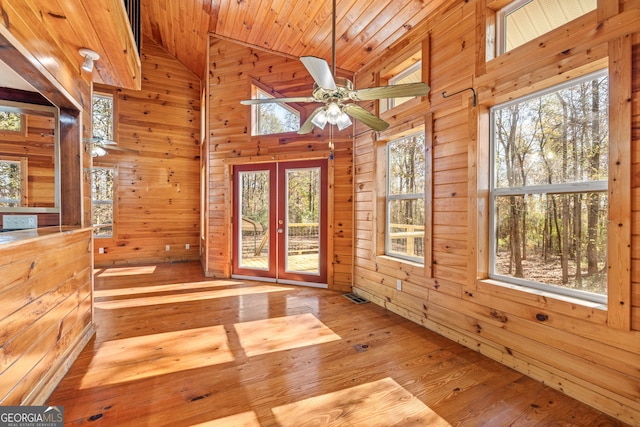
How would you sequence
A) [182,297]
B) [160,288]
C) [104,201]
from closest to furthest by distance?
1. [182,297]
2. [160,288]
3. [104,201]

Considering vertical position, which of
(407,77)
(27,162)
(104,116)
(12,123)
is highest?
(104,116)

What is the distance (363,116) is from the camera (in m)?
2.32

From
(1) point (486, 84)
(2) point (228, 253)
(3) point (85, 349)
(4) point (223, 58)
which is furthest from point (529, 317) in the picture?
(4) point (223, 58)

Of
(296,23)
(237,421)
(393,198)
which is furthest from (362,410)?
(296,23)

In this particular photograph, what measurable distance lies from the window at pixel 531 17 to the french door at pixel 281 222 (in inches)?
104

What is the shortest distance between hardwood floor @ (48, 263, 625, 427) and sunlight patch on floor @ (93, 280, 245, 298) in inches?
26.6

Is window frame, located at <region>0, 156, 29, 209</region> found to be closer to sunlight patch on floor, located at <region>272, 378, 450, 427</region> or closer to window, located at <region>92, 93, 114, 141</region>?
window, located at <region>92, 93, 114, 141</region>

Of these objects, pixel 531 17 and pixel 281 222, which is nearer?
pixel 531 17

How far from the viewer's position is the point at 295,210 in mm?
4742

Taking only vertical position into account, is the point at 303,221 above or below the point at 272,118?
below

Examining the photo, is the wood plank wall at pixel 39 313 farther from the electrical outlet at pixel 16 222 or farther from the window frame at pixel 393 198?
the window frame at pixel 393 198

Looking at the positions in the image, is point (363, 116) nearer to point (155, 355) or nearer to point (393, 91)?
point (393, 91)

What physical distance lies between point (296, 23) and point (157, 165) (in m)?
4.47

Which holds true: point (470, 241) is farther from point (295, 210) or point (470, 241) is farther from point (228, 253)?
point (228, 253)
